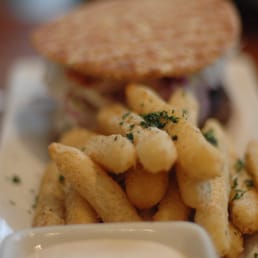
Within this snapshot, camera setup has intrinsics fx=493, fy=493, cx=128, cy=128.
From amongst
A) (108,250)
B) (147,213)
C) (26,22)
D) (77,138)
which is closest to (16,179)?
(77,138)

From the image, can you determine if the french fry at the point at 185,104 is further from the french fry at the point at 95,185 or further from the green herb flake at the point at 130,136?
the french fry at the point at 95,185

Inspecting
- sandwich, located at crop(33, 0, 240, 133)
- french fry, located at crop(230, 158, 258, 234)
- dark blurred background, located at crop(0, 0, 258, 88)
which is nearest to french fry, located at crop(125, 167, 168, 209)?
french fry, located at crop(230, 158, 258, 234)

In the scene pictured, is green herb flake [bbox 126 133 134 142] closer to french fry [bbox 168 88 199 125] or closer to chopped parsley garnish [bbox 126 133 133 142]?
chopped parsley garnish [bbox 126 133 133 142]

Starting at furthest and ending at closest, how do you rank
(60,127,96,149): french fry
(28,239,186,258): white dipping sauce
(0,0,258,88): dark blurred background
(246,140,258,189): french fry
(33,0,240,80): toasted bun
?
(0,0,258,88): dark blurred background
(33,0,240,80): toasted bun
(60,127,96,149): french fry
(246,140,258,189): french fry
(28,239,186,258): white dipping sauce

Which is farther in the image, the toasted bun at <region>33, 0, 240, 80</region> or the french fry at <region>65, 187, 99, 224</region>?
the toasted bun at <region>33, 0, 240, 80</region>

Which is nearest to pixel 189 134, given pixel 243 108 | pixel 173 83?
pixel 173 83

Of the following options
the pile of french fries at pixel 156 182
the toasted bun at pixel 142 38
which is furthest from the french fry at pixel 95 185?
the toasted bun at pixel 142 38

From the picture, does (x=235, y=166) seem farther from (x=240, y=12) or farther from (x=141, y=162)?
(x=240, y=12)
